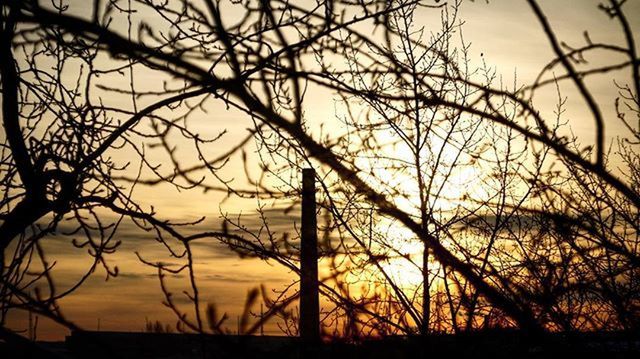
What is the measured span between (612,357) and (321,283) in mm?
721

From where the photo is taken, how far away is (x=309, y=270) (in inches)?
72.4

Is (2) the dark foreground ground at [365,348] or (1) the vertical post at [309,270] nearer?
(2) the dark foreground ground at [365,348]

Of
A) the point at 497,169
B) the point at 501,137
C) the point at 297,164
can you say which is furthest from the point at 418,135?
the point at 297,164

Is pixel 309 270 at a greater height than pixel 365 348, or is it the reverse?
pixel 309 270

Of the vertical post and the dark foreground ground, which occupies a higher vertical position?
the vertical post

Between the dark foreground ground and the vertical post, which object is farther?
the vertical post

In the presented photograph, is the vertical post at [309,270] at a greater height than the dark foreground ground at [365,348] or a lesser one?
greater

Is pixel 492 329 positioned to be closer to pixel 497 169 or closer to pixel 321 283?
pixel 321 283

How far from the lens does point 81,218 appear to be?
335cm

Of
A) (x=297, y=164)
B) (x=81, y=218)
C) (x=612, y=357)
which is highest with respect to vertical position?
(x=297, y=164)

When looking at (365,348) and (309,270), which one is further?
(309,270)

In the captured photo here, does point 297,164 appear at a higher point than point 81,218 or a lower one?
higher

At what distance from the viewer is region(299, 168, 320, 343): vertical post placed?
163 cm

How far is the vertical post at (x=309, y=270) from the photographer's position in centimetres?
163
